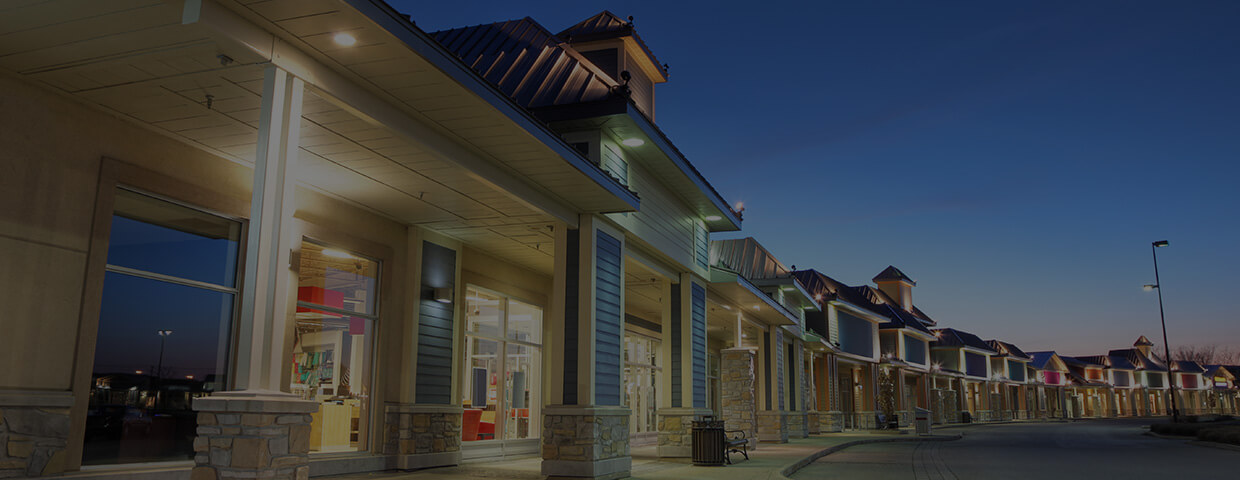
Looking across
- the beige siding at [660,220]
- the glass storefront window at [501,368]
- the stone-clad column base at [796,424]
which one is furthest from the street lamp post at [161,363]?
the stone-clad column base at [796,424]

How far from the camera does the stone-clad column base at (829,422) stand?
1454 inches

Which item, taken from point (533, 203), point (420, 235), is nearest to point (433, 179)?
point (533, 203)

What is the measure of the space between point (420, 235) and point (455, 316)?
1.73 metres

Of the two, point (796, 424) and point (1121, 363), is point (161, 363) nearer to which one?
point (796, 424)

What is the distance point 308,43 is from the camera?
700cm

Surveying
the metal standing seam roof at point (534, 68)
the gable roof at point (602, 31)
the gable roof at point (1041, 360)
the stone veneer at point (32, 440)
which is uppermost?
the gable roof at point (602, 31)

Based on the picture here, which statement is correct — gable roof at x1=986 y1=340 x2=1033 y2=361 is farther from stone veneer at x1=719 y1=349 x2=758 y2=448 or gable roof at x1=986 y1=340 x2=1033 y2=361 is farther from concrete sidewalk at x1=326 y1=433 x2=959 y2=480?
concrete sidewalk at x1=326 y1=433 x2=959 y2=480

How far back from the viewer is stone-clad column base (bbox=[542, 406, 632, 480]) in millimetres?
11969

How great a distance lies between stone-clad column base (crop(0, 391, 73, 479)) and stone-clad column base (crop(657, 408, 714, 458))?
1141 centimetres

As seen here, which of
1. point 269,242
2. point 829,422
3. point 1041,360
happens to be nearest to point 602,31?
point 269,242

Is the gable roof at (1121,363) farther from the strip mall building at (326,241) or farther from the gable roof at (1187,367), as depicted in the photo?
the strip mall building at (326,241)

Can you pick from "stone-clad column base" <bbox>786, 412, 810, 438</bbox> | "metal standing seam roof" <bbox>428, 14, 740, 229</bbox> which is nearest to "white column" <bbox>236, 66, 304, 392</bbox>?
"metal standing seam roof" <bbox>428, 14, 740, 229</bbox>

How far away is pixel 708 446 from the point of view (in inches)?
607

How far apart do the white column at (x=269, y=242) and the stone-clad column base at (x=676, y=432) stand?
1145 cm
